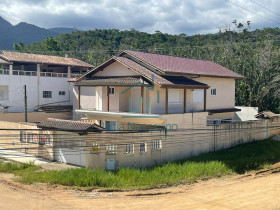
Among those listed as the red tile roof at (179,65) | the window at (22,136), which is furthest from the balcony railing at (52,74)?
the red tile roof at (179,65)

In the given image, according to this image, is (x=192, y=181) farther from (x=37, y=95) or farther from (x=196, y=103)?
(x=37, y=95)

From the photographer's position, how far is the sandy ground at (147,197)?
12852 millimetres

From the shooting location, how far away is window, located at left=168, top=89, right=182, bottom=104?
21.8 metres

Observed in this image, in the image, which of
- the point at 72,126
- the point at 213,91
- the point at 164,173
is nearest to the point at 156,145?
the point at 164,173

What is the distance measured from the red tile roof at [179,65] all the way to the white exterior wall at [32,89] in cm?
1415

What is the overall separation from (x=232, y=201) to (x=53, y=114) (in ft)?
76.2

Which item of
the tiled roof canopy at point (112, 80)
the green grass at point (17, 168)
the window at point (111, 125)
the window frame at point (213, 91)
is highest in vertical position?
the tiled roof canopy at point (112, 80)

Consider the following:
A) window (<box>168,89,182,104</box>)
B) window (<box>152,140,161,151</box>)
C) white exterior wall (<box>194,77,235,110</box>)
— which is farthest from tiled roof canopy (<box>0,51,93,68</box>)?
window (<box>152,140,161,151</box>)

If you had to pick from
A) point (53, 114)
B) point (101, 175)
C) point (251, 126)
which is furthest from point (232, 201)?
Answer: point (53, 114)

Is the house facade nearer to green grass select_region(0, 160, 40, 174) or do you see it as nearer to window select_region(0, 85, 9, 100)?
green grass select_region(0, 160, 40, 174)

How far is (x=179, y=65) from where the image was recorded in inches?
973

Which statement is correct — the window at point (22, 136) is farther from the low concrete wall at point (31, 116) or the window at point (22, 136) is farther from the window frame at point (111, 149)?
the window frame at point (111, 149)

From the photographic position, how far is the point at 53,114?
32.7 m

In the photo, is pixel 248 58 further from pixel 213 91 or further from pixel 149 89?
pixel 149 89
